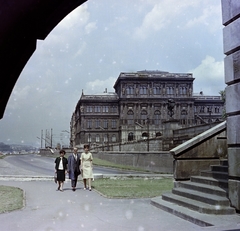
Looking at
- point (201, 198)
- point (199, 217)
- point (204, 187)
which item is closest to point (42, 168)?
point (204, 187)

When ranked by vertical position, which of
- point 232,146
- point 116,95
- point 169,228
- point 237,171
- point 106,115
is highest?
point 116,95

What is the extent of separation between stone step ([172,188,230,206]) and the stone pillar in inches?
9.0

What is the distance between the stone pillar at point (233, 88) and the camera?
837 cm

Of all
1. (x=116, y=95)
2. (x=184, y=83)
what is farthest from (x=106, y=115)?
(x=184, y=83)

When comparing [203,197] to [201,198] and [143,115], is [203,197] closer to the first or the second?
[201,198]

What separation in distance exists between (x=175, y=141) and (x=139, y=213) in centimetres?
1603

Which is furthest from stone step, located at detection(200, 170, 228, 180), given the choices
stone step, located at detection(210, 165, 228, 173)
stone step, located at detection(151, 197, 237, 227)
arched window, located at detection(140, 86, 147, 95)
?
arched window, located at detection(140, 86, 147, 95)

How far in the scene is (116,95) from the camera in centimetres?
10331

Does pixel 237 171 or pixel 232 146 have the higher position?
pixel 232 146

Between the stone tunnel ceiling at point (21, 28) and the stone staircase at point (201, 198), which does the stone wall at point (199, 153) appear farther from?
the stone tunnel ceiling at point (21, 28)

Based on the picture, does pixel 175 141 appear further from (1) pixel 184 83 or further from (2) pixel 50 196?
(1) pixel 184 83

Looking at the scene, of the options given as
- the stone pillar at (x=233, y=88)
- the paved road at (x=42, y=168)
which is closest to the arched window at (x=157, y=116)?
the paved road at (x=42, y=168)

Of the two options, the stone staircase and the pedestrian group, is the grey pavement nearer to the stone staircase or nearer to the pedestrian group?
the stone staircase

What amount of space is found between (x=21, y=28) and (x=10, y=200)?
9.58 meters
